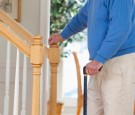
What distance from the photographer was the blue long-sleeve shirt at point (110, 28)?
1.96 metres

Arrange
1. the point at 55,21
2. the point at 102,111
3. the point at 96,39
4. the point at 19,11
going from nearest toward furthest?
the point at 96,39
the point at 102,111
the point at 19,11
the point at 55,21

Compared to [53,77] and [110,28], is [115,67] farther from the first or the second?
[53,77]

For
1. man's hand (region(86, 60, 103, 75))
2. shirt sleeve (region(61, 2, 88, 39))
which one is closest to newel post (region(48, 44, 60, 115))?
shirt sleeve (region(61, 2, 88, 39))

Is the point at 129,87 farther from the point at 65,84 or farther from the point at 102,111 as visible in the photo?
the point at 65,84

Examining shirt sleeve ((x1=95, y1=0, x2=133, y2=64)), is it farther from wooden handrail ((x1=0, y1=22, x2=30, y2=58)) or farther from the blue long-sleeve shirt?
wooden handrail ((x1=0, y1=22, x2=30, y2=58))

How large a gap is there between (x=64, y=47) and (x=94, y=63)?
132 inches

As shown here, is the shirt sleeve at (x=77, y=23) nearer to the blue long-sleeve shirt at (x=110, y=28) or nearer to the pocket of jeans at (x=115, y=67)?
the blue long-sleeve shirt at (x=110, y=28)

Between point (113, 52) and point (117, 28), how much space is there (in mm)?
148

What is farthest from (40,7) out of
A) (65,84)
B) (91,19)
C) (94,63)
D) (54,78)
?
(65,84)

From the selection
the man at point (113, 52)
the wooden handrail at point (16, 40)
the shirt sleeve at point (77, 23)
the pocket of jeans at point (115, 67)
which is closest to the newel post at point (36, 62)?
the wooden handrail at point (16, 40)

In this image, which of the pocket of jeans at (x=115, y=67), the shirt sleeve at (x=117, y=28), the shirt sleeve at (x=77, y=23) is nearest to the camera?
the shirt sleeve at (x=117, y=28)

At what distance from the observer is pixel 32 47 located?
211 cm

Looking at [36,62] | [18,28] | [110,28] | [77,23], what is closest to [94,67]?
[110,28]

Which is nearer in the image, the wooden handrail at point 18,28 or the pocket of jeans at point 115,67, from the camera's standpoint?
the pocket of jeans at point 115,67
